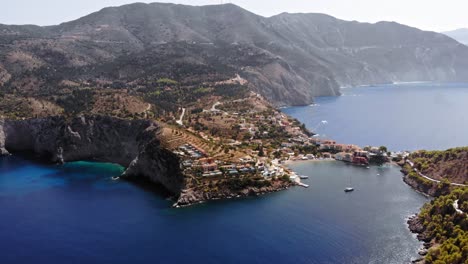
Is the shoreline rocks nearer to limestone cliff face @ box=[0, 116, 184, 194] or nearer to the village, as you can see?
the village

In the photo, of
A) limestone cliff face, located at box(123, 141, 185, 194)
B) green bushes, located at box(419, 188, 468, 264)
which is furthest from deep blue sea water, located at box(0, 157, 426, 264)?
limestone cliff face, located at box(123, 141, 185, 194)

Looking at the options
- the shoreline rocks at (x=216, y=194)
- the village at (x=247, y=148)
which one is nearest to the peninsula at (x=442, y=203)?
the village at (x=247, y=148)

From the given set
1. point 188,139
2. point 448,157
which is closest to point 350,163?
point 448,157

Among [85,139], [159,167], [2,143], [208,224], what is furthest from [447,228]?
[2,143]

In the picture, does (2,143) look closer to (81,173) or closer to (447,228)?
(81,173)

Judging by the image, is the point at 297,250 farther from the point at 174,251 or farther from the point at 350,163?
the point at 350,163

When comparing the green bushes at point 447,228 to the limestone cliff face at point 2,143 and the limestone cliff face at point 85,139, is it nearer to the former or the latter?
the limestone cliff face at point 85,139

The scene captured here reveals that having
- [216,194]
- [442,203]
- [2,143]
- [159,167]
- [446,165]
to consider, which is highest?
[446,165]
